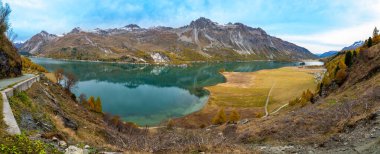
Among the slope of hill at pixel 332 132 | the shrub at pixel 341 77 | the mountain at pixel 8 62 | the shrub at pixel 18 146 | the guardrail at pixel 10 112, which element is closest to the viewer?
the shrub at pixel 18 146

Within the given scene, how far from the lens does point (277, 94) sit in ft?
362

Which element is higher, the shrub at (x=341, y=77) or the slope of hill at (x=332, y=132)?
the shrub at (x=341, y=77)

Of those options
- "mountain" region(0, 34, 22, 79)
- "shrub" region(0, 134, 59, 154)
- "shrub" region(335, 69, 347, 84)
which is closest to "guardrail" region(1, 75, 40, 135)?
"shrub" region(0, 134, 59, 154)

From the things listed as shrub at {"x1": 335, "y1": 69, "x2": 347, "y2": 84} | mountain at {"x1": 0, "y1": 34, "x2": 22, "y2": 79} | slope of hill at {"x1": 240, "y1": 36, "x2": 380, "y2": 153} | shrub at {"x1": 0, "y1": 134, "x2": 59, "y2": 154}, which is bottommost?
slope of hill at {"x1": 240, "y1": 36, "x2": 380, "y2": 153}

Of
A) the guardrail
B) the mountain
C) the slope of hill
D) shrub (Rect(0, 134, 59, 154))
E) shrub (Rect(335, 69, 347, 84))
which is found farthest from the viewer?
shrub (Rect(335, 69, 347, 84))

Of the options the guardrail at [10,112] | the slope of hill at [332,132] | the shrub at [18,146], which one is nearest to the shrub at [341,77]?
the slope of hill at [332,132]

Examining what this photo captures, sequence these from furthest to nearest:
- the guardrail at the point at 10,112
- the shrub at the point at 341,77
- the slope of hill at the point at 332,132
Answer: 1. the shrub at the point at 341,77
2. the slope of hill at the point at 332,132
3. the guardrail at the point at 10,112

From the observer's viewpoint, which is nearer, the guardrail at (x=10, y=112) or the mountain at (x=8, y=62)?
the guardrail at (x=10, y=112)

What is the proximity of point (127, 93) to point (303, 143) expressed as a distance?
95.6m

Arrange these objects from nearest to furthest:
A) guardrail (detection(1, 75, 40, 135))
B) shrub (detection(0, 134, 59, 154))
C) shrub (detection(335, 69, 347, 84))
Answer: shrub (detection(0, 134, 59, 154)), guardrail (detection(1, 75, 40, 135)), shrub (detection(335, 69, 347, 84))

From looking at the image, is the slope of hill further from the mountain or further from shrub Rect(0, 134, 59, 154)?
the mountain

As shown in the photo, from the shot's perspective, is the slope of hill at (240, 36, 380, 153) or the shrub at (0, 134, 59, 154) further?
the slope of hill at (240, 36, 380, 153)

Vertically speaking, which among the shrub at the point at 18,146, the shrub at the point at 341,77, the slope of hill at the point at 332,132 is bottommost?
the slope of hill at the point at 332,132

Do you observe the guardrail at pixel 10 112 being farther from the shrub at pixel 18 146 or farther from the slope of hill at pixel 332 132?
the slope of hill at pixel 332 132
